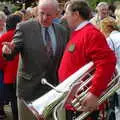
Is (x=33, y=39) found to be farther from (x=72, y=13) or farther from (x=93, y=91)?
(x=93, y=91)

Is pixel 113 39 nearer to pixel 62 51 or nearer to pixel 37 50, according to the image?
pixel 62 51

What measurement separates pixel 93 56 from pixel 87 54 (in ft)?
0.26

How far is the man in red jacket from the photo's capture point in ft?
12.0

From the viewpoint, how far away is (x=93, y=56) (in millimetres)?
3734

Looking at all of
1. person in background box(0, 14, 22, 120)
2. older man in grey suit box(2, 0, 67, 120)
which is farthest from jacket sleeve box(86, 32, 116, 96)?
person in background box(0, 14, 22, 120)

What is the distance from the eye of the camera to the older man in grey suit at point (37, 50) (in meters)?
4.50

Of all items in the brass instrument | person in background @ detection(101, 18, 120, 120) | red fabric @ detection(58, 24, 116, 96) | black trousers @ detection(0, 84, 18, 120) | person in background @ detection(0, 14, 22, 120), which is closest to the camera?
the brass instrument

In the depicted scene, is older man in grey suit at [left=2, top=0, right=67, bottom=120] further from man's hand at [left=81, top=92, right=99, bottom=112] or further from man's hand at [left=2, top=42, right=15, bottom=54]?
man's hand at [left=81, top=92, right=99, bottom=112]

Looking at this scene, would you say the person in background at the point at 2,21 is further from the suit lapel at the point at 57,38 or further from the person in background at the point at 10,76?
the suit lapel at the point at 57,38

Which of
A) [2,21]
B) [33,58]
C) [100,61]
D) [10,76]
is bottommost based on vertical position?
[10,76]

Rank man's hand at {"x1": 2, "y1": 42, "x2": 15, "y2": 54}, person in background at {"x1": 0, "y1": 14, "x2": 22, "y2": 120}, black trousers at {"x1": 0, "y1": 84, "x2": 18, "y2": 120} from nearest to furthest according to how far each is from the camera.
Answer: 1. man's hand at {"x1": 2, "y1": 42, "x2": 15, "y2": 54}
2. person in background at {"x1": 0, "y1": 14, "x2": 22, "y2": 120}
3. black trousers at {"x1": 0, "y1": 84, "x2": 18, "y2": 120}

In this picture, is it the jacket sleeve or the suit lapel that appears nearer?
the jacket sleeve

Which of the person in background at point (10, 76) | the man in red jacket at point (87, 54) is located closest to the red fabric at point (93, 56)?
the man in red jacket at point (87, 54)

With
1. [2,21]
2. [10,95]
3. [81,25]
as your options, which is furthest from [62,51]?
[2,21]
